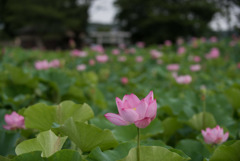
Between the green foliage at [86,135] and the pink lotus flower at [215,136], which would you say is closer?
the green foliage at [86,135]

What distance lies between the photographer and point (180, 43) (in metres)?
4.99

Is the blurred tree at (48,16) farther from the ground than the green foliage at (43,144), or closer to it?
closer to it

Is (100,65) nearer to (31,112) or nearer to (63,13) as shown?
(31,112)

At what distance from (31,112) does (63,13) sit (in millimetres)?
15535

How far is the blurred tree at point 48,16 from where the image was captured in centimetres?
1468

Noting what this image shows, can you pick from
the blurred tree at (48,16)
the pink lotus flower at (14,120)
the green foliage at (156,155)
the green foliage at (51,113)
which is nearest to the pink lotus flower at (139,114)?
the green foliage at (156,155)

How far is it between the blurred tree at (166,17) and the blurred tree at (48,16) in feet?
9.07

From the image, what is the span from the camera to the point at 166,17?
42.9 feet

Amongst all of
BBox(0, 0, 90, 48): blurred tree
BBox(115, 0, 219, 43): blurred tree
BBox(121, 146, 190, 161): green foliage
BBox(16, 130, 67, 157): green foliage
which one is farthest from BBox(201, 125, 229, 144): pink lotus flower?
BBox(0, 0, 90, 48): blurred tree

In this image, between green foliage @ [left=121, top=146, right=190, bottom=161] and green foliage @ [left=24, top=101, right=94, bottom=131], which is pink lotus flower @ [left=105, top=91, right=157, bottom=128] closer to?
green foliage @ [left=121, top=146, right=190, bottom=161]

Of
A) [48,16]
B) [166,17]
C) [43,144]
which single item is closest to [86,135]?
[43,144]

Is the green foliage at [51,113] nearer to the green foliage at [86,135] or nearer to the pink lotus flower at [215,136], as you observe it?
the green foliage at [86,135]

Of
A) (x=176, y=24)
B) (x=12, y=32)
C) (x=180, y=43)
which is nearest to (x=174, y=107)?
(x=180, y=43)

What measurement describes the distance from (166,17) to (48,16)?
5851mm
